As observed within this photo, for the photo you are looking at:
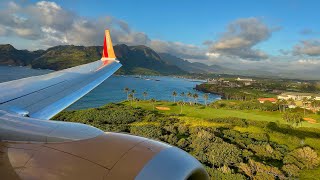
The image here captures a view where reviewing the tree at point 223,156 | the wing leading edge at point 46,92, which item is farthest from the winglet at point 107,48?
the tree at point 223,156

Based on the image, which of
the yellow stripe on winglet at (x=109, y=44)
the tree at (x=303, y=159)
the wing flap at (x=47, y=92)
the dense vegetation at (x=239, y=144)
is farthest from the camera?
the tree at (x=303, y=159)

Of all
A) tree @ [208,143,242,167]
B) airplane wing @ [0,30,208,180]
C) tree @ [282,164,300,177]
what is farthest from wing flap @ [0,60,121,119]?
tree @ [282,164,300,177]

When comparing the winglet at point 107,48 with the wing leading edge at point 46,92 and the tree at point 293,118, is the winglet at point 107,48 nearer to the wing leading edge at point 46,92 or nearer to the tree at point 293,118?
the wing leading edge at point 46,92

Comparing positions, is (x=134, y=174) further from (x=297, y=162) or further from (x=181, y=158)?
(x=297, y=162)

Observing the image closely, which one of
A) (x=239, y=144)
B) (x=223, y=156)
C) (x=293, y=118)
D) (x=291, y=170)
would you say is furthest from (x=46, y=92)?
(x=293, y=118)

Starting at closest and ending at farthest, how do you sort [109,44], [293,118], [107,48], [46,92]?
[46,92]
[109,44]
[107,48]
[293,118]

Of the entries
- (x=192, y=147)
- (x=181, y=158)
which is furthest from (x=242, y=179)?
(x=181, y=158)

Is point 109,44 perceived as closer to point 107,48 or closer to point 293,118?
point 107,48
